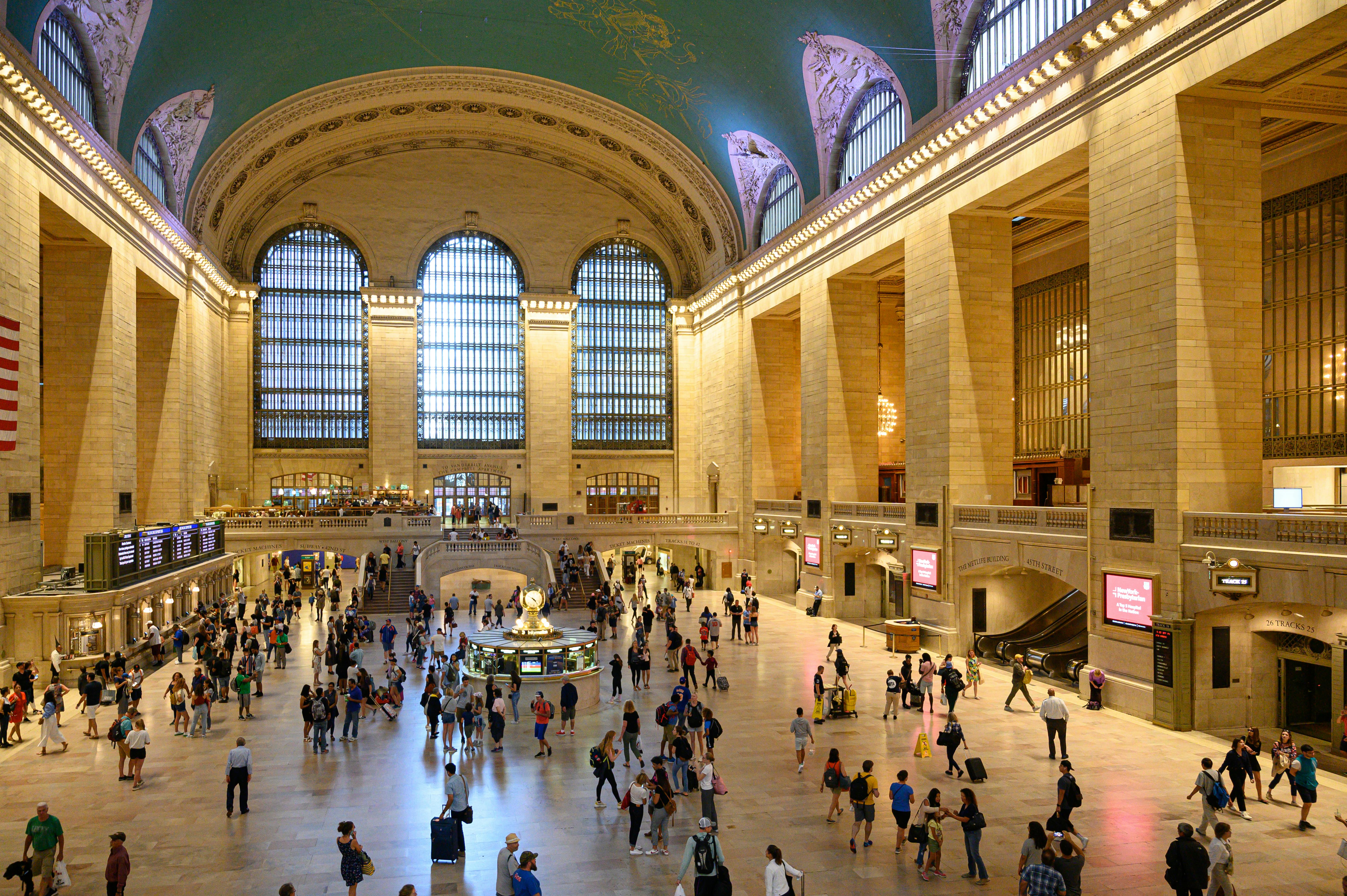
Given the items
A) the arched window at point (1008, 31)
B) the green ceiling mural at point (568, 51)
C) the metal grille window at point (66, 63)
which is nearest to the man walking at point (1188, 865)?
the arched window at point (1008, 31)

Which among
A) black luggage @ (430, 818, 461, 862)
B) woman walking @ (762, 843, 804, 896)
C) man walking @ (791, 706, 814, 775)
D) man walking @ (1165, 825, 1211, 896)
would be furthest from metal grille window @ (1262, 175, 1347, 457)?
black luggage @ (430, 818, 461, 862)

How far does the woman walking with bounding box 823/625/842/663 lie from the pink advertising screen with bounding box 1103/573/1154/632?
18.3ft

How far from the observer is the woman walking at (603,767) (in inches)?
460

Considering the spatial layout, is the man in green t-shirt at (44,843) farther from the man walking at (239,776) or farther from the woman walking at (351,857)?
the woman walking at (351,857)

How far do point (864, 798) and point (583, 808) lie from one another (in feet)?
12.0

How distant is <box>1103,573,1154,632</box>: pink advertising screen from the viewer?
16234 millimetres

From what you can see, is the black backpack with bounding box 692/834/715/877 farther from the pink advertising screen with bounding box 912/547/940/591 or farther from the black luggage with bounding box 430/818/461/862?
the pink advertising screen with bounding box 912/547/940/591

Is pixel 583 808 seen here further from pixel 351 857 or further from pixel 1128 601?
pixel 1128 601

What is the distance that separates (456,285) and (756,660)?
29.3m

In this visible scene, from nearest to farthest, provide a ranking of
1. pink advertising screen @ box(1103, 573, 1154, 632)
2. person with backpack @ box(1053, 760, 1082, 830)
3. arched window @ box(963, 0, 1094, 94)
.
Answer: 1. person with backpack @ box(1053, 760, 1082, 830)
2. pink advertising screen @ box(1103, 573, 1154, 632)
3. arched window @ box(963, 0, 1094, 94)

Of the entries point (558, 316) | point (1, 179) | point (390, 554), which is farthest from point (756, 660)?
point (558, 316)

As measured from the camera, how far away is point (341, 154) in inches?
1645

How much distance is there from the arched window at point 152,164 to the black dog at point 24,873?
80.8 feet

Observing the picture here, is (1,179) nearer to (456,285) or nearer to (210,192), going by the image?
(210,192)
